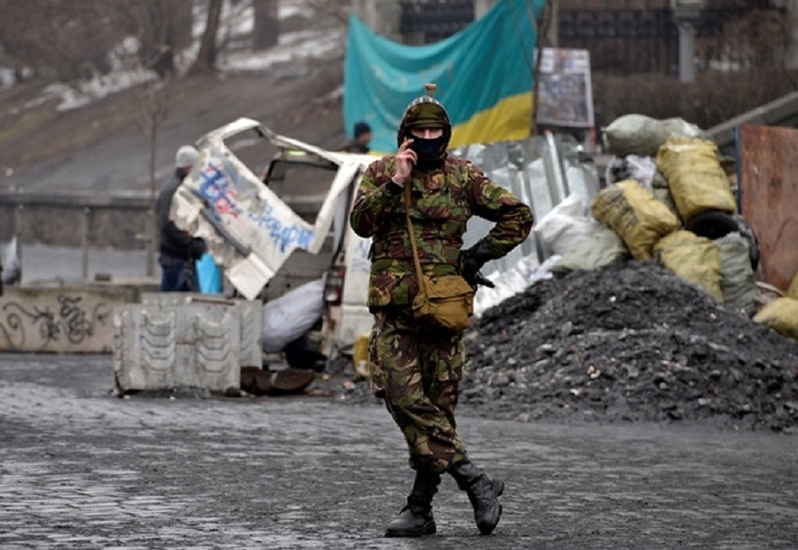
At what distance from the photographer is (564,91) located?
82.5 feet

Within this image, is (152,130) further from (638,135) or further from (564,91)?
(638,135)

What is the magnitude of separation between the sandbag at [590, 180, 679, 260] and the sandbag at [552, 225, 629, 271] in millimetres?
72

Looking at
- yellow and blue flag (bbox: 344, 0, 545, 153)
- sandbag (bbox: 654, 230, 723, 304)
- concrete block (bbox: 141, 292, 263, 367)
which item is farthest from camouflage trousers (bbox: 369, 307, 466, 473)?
yellow and blue flag (bbox: 344, 0, 545, 153)

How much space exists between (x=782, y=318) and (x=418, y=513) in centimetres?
926

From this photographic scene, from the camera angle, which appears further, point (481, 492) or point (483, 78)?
point (483, 78)

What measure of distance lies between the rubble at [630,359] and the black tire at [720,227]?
39.4 inches

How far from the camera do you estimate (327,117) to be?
49812mm

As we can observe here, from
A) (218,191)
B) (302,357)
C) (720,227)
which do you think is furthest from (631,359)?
(218,191)

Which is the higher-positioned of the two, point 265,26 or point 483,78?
point 265,26

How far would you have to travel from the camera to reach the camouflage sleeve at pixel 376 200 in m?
9.03

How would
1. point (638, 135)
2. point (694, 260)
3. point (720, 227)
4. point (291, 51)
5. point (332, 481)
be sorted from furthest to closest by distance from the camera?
1. point (291, 51)
2. point (638, 135)
3. point (720, 227)
4. point (694, 260)
5. point (332, 481)

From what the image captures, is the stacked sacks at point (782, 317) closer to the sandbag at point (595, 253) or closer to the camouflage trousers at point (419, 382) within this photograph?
the sandbag at point (595, 253)

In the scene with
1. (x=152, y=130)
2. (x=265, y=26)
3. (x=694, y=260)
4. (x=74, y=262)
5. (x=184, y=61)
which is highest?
(x=265, y=26)

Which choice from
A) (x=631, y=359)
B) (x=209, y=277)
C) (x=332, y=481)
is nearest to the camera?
(x=332, y=481)
